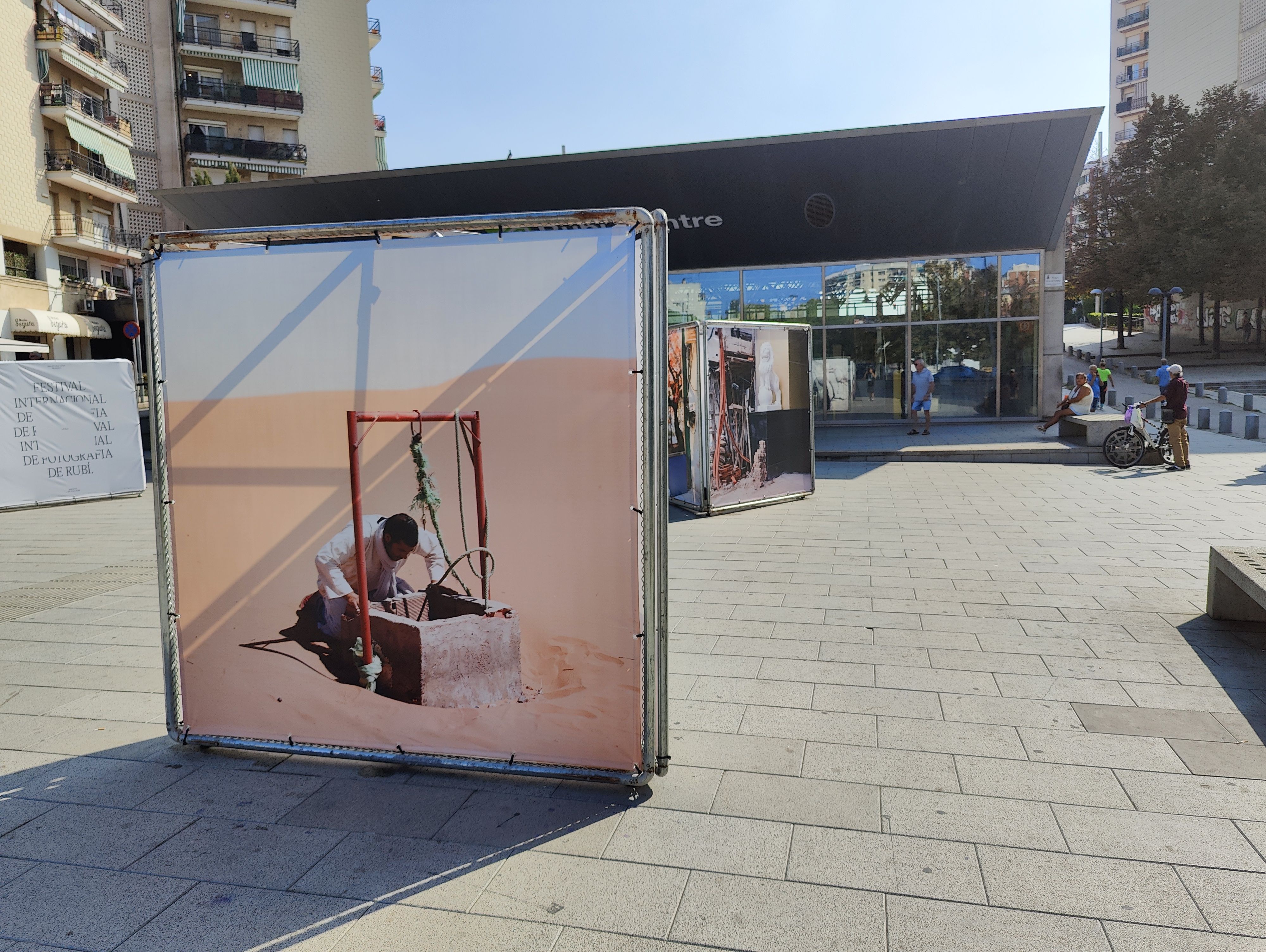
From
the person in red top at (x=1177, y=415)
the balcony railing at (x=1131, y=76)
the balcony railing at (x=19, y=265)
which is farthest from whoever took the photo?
the balcony railing at (x=1131, y=76)

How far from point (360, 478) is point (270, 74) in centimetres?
4894

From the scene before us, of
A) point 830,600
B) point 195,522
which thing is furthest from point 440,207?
point 195,522

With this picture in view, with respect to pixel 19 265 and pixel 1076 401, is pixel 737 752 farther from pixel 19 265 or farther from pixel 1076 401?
pixel 19 265

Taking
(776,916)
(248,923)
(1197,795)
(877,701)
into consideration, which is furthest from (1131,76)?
(248,923)

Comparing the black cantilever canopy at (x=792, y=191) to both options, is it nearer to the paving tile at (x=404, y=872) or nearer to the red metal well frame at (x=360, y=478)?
the red metal well frame at (x=360, y=478)

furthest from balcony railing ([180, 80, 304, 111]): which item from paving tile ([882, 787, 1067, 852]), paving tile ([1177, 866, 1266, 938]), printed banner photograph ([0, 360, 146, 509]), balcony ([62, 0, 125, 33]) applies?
paving tile ([1177, 866, 1266, 938])

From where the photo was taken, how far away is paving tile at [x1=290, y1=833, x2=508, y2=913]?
10.0ft

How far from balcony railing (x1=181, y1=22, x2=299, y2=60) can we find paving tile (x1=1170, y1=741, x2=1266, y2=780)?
164 feet

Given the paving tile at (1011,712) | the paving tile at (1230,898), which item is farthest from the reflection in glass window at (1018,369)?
the paving tile at (1230,898)

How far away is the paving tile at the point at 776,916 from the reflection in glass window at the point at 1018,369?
20.2 meters

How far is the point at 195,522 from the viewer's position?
3.94m

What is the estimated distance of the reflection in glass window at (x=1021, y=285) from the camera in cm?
2083

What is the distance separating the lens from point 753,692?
4.92 metres

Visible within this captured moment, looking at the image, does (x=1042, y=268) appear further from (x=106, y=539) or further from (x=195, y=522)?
(x=195, y=522)
